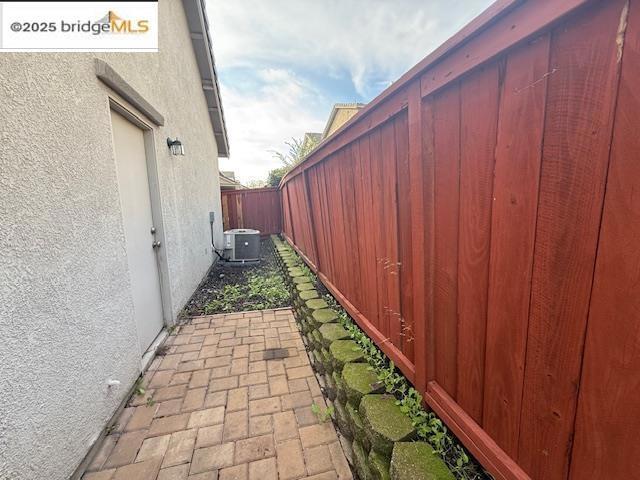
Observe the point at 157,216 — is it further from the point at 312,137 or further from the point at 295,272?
the point at 312,137

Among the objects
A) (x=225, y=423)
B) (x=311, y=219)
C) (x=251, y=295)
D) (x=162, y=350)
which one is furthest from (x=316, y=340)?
(x=251, y=295)

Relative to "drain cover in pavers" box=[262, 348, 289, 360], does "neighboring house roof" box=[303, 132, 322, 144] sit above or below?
above

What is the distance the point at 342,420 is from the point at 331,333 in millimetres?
656

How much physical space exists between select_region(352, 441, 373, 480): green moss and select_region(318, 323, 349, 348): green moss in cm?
76

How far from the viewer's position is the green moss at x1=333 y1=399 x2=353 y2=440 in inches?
72.9

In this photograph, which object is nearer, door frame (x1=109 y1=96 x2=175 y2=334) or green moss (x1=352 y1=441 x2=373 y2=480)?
green moss (x1=352 y1=441 x2=373 y2=480)

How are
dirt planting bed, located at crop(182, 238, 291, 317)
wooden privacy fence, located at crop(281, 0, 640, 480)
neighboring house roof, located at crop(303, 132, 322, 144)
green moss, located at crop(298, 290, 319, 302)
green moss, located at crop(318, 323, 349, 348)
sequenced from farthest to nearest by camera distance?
neighboring house roof, located at crop(303, 132, 322, 144) < dirt planting bed, located at crop(182, 238, 291, 317) < green moss, located at crop(298, 290, 319, 302) < green moss, located at crop(318, 323, 349, 348) < wooden privacy fence, located at crop(281, 0, 640, 480)

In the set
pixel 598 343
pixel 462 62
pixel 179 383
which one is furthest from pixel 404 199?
pixel 179 383

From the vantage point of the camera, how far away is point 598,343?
0.70 metres

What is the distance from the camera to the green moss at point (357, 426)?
1568 millimetres

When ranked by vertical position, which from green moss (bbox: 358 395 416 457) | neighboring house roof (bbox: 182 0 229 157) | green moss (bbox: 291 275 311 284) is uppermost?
→ neighboring house roof (bbox: 182 0 229 157)

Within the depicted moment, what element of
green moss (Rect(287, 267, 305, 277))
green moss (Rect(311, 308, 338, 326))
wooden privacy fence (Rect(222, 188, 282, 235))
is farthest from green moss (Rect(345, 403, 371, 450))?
wooden privacy fence (Rect(222, 188, 282, 235))

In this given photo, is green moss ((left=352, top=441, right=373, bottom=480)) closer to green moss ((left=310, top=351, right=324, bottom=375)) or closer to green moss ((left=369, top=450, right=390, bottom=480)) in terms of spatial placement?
green moss ((left=369, top=450, right=390, bottom=480))

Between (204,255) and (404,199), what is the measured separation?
16.1ft
